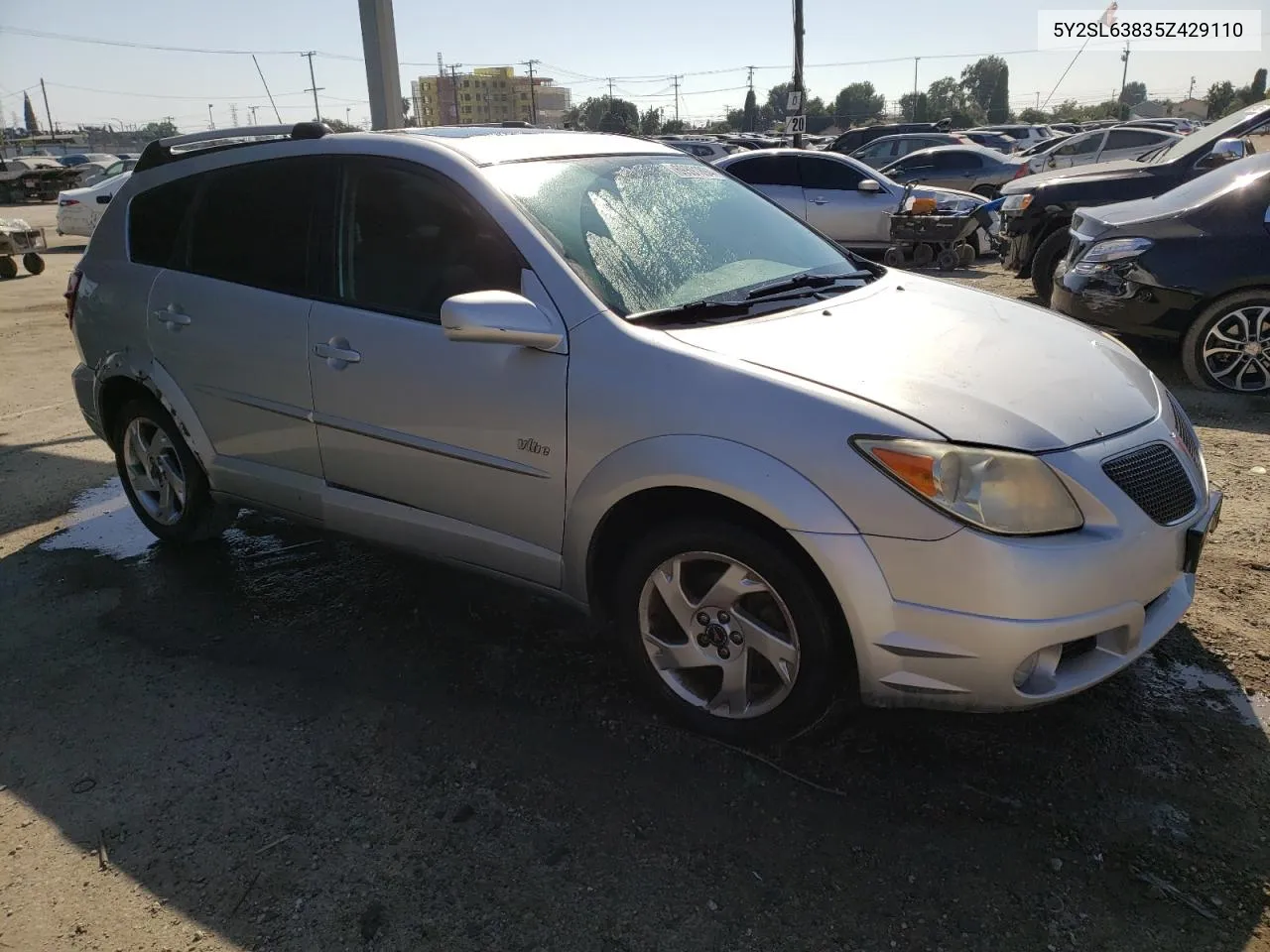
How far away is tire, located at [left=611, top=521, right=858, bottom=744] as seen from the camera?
8.29 ft

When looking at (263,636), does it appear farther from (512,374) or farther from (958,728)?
(958,728)

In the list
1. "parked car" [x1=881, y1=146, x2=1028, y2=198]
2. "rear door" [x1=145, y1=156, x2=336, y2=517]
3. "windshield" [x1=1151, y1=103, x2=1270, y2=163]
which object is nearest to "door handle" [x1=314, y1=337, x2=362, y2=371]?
"rear door" [x1=145, y1=156, x2=336, y2=517]

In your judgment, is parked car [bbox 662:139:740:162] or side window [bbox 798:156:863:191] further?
parked car [bbox 662:139:740:162]

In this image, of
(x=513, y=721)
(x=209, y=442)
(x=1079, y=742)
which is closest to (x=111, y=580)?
(x=209, y=442)

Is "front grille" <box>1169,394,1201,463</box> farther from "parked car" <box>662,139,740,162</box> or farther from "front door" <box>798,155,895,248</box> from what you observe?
"parked car" <box>662,139,740,162</box>

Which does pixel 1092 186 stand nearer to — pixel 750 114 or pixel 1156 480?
pixel 1156 480

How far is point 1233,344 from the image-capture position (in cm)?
605

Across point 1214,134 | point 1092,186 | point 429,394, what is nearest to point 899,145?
point 1092,186

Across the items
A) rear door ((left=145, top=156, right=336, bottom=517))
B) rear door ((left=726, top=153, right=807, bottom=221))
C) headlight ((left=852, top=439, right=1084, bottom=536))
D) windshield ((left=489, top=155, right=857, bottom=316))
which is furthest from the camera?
rear door ((left=726, top=153, right=807, bottom=221))

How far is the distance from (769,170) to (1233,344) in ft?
24.7

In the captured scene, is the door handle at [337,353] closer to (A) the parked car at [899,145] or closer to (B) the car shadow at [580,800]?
(B) the car shadow at [580,800]

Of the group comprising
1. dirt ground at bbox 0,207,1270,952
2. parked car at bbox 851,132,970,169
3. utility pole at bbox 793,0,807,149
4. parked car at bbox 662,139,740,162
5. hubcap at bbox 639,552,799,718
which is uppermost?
utility pole at bbox 793,0,807,149

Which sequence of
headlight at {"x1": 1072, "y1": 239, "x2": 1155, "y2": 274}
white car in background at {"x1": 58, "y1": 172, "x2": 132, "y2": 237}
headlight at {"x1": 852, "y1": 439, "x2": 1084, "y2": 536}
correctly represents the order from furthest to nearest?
white car in background at {"x1": 58, "y1": 172, "x2": 132, "y2": 237} → headlight at {"x1": 1072, "y1": 239, "x2": 1155, "y2": 274} → headlight at {"x1": 852, "y1": 439, "x2": 1084, "y2": 536}

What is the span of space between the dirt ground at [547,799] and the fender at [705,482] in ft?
2.36
